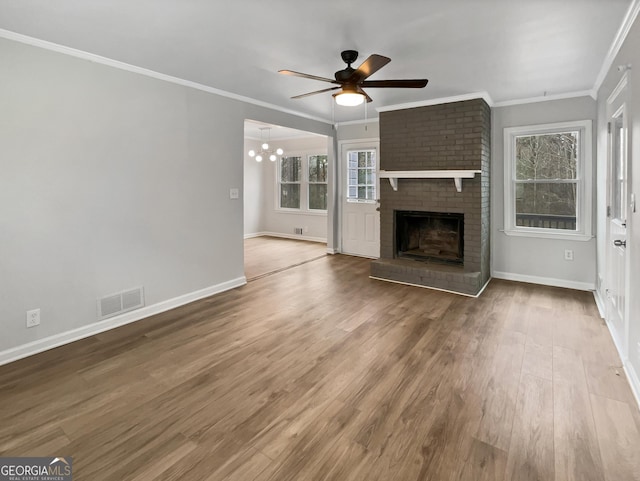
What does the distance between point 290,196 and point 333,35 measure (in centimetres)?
654

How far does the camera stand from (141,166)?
3.63 meters

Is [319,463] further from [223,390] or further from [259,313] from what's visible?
[259,313]

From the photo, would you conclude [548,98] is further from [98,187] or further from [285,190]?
[285,190]

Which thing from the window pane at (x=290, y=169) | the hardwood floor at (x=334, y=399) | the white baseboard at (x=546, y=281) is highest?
the window pane at (x=290, y=169)

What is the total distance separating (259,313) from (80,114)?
8.24 ft

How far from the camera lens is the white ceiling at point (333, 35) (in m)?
2.37

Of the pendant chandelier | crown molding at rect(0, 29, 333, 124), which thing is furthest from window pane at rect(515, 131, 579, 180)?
the pendant chandelier

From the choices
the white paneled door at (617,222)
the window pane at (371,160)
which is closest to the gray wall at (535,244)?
the white paneled door at (617,222)

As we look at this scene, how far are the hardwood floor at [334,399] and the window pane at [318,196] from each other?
5.07m

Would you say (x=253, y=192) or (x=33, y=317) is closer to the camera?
(x=33, y=317)

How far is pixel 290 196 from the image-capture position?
30.3 feet

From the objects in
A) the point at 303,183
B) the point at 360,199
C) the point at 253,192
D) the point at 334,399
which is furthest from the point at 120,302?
the point at 253,192

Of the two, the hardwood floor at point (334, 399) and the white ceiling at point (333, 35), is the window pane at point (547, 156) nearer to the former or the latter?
the white ceiling at point (333, 35)

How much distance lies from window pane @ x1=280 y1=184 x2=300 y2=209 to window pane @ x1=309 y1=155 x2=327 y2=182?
Answer: 1.78 ft
